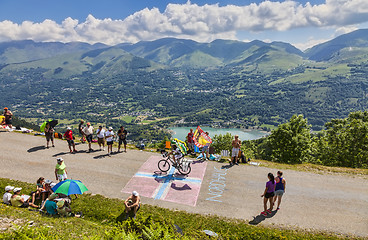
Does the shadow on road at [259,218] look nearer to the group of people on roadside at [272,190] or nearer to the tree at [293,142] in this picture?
the group of people on roadside at [272,190]

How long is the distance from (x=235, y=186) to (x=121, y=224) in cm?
934

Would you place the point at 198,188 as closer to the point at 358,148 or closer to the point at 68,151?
the point at 68,151

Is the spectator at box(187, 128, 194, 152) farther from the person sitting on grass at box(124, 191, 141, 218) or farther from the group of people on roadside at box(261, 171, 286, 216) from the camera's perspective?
the person sitting on grass at box(124, 191, 141, 218)

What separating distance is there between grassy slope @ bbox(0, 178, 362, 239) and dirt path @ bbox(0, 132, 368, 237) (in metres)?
1.14

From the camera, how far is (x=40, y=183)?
1299 cm

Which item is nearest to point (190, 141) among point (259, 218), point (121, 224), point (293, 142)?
point (259, 218)

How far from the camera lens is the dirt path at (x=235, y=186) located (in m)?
13.2

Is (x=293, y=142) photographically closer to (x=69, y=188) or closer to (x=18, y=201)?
(x=69, y=188)

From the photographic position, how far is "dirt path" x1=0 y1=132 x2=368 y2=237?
521 inches

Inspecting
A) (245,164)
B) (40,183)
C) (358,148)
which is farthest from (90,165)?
(358,148)

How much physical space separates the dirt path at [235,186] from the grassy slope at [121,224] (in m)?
1.14

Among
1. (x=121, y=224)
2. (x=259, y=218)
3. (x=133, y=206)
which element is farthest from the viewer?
(x=259, y=218)

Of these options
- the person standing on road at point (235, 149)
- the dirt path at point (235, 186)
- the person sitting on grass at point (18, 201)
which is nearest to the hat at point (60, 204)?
the person sitting on grass at point (18, 201)

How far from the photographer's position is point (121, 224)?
11039 mm
